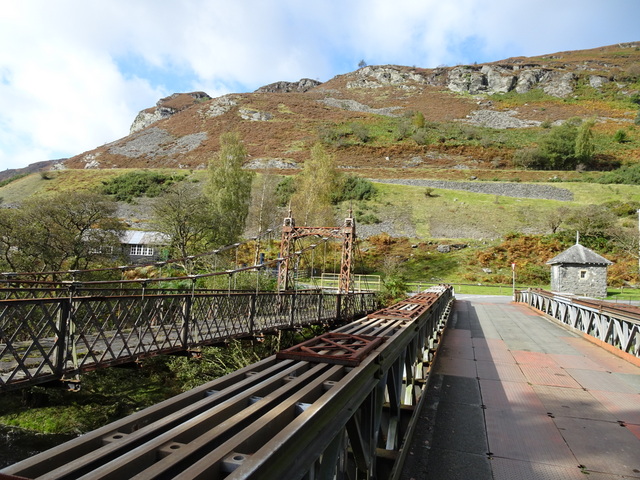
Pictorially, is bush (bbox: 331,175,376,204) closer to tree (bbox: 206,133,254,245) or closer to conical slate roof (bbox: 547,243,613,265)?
tree (bbox: 206,133,254,245)

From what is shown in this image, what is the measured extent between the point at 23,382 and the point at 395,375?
4.13 metres

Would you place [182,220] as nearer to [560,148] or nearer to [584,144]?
[560,148]

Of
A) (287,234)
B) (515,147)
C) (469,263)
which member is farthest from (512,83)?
(287,234)

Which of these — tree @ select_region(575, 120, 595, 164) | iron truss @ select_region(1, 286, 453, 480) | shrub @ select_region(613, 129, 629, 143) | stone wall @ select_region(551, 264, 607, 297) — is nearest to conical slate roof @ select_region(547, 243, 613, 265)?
stone wall @ select_region(551, 264, 607, 297)

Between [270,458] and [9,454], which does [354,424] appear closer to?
[270,458]

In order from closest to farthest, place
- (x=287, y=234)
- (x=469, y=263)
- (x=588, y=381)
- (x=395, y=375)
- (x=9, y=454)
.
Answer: (x=395, y=375), (x=588, y=381), (x=9, y=454), (x=287, y=234), (x=469, y=263)

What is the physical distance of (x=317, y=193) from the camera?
30.2 metres

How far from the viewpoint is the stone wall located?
2183 centimetres

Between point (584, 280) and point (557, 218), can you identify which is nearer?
point (584, 280)

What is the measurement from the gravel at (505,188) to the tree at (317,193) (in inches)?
584

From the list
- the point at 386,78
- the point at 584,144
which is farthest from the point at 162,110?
the point at 584,144

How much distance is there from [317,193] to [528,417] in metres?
27.1

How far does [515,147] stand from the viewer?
58.5 meters

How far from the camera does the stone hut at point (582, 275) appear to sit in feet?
71.6
